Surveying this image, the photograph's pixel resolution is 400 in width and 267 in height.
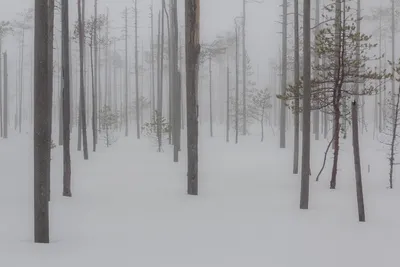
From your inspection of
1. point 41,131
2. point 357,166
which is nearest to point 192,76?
point 357,166

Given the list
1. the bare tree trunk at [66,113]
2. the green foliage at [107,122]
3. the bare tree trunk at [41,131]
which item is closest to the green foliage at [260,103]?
the green foliage at [107,122]

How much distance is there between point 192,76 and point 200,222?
4.34 meters

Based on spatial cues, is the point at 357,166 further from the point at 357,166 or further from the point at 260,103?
the point at 260,103

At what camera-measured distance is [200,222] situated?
798cm

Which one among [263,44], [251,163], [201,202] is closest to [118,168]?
[251,163]

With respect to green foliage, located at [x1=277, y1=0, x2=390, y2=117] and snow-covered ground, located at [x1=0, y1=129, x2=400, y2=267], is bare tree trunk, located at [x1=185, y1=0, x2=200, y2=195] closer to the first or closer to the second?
snow-covered ground, located at [x1=0, y1=129, x2=400, y2=267]

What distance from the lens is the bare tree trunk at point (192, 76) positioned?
1070 centimetres

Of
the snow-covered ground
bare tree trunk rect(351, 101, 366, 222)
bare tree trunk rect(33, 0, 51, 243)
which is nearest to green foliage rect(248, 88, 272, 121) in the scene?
the snow-covered ground

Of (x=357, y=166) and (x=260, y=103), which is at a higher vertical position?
(x=260, y=103)

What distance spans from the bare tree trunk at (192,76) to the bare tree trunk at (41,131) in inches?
200

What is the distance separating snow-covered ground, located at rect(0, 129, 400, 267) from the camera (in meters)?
5.72

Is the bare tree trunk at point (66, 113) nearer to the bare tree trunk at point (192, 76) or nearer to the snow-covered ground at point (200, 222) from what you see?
the snow-covered ground at point (200, 222)

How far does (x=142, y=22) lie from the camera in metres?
112

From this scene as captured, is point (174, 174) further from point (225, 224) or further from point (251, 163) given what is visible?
point (225, 224)
